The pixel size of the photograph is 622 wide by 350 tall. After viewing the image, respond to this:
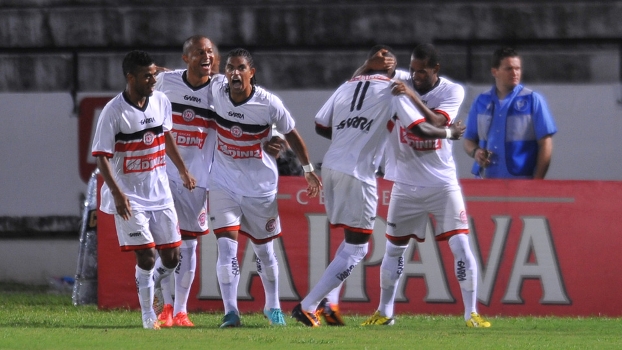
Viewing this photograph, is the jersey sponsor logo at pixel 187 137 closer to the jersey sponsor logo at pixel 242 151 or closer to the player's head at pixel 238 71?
the jersey sponsor logo at pixel 242 151

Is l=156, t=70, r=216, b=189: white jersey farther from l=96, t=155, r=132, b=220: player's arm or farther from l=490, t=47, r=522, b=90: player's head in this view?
l=490, t=47, r=522, b=90: player's head

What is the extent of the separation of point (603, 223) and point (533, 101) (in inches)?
47.4

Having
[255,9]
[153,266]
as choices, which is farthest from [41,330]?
[255,9]

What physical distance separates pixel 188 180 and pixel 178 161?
0.18 metres

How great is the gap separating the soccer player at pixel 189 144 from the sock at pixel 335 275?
3.29ft

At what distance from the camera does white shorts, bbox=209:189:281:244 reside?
834cm

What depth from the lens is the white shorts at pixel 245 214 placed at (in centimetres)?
834

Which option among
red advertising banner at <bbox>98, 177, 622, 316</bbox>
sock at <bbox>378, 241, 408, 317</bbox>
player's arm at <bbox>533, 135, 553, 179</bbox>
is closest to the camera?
sock at <bbox>378, 241, 408, 317</bbox>

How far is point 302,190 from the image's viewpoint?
9969mm

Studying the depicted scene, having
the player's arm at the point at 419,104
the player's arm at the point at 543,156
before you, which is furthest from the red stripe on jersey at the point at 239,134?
the player's arm at the point at 543,156

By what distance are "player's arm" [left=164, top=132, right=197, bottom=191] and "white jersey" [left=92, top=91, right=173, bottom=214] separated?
0.25ft

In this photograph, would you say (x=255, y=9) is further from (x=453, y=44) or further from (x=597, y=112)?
(x=597, y=112)

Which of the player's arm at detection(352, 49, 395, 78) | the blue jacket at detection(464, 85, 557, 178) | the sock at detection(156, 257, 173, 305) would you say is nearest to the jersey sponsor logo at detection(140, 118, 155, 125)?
the sock at detection(156, 257, 173, 305)

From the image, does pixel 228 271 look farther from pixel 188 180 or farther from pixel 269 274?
pixel 188 180
